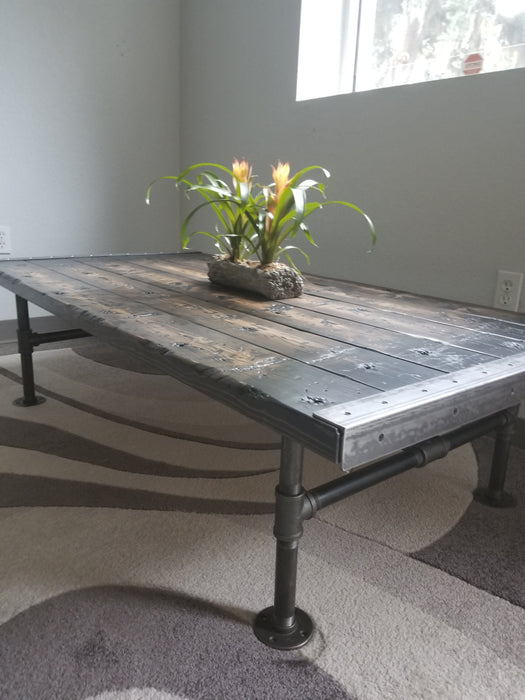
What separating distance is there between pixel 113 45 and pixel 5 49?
0.42 metres

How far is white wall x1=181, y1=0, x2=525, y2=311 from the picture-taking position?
4.54 ft

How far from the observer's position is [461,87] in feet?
4.66

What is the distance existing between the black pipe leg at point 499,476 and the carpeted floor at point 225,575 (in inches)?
1.0

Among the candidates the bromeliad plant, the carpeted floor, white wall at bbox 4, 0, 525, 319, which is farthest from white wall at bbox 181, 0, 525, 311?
the carpeted floor


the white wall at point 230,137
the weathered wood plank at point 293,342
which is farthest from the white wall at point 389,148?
the weathered wood plank at point 293,342

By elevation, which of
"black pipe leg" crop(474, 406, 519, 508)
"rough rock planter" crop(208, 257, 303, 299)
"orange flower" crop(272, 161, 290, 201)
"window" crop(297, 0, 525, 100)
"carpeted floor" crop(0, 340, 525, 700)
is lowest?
"carpeted floor" crop(0, 340, 525, 700)

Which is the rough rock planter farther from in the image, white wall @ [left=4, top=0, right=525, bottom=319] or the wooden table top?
white wall @ [left=4, top=0, right=525, bottom=319]

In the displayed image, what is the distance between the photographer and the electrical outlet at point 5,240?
81.5 inches

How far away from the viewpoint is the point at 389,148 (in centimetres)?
161

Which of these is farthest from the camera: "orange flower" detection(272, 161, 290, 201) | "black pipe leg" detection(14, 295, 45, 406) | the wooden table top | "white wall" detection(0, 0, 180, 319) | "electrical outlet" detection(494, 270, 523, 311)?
"white wall" detection(0, 0, 180, 319)

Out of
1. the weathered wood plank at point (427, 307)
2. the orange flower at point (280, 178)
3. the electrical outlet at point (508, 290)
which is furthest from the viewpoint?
the electrical outlet at point (508, 290)

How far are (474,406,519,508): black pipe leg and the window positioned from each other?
3.14 ft

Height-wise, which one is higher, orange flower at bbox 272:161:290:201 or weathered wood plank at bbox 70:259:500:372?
orange flower at bbox 272:161:290:201

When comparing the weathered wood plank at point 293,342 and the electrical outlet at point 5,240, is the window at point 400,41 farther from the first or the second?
the electrical outlet at point 5,240
